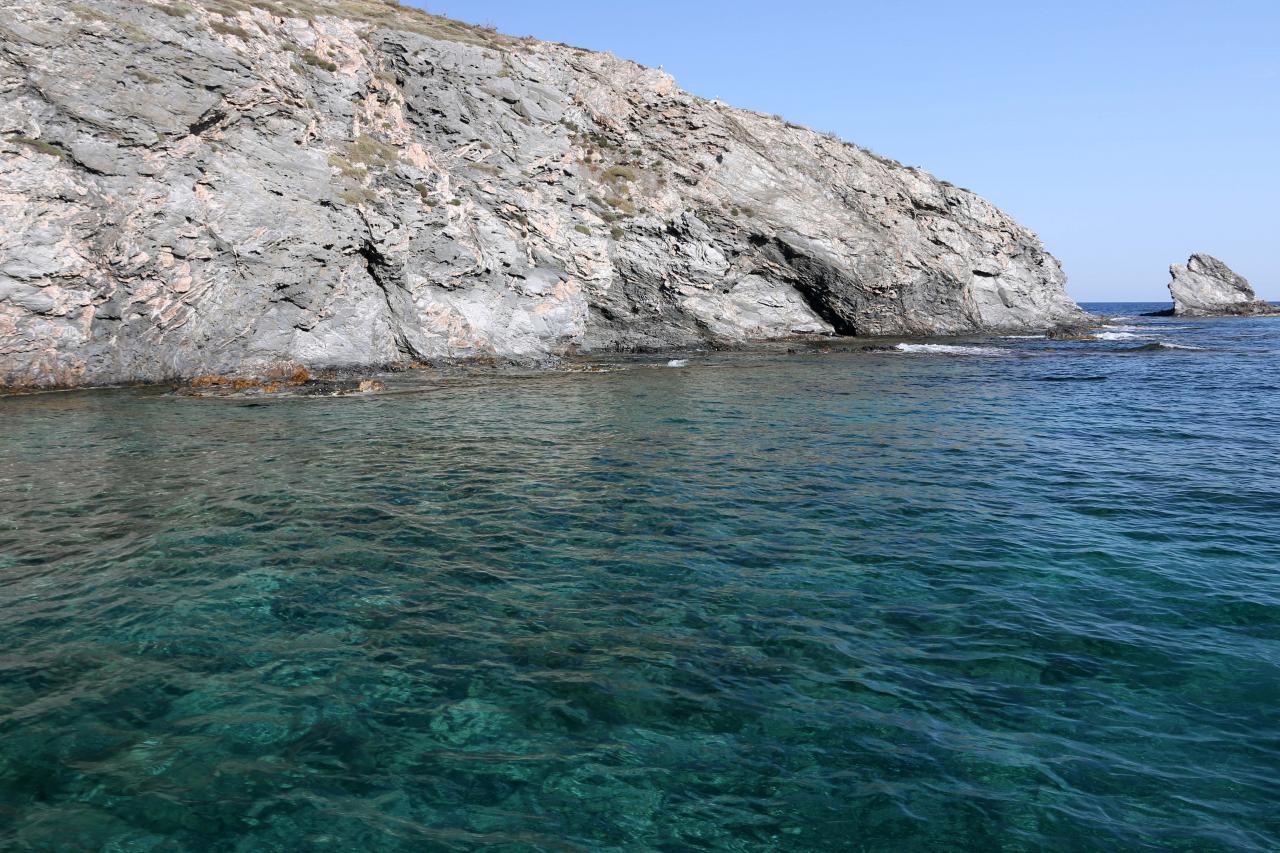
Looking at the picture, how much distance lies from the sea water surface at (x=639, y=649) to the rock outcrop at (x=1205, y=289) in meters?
109

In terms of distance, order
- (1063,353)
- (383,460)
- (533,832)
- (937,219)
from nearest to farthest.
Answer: (533,832)
(383,460)
(1063,353)
(937,219)

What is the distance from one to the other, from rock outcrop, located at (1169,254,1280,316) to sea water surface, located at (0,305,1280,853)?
108976 millimetres

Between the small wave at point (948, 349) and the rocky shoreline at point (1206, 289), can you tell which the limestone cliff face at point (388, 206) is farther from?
the rocky shoreline at point (1206, 289)

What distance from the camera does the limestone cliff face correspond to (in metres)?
29.4

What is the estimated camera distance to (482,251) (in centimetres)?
3972

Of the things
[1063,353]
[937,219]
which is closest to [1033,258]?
[937,219]

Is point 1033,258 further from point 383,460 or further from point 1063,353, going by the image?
point 383,460

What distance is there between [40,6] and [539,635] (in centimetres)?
3802

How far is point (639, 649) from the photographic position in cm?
865

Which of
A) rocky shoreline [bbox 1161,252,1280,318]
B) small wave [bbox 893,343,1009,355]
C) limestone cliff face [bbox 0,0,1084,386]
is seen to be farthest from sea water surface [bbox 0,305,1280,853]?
rocky shoreline [bbox 1161,252,1280,318]

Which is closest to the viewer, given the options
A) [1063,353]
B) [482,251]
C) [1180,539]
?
[1180,539]

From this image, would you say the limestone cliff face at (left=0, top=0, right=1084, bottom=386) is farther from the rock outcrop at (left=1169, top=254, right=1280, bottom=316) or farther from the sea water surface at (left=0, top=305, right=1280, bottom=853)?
the rock outcrop at (left=1169, top=254, right=1280, bottom=316)

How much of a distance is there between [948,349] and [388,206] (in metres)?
36.7

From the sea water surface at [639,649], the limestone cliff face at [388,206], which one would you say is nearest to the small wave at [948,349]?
the limestone cliff face at [388,206]
